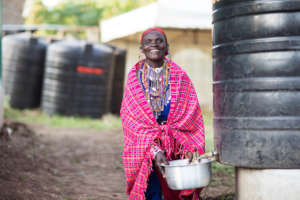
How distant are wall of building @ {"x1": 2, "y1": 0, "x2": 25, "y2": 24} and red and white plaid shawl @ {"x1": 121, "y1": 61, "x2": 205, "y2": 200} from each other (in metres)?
13.9

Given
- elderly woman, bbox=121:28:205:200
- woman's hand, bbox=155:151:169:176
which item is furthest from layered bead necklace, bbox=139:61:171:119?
woman's hand, bbox=155:151:169:176

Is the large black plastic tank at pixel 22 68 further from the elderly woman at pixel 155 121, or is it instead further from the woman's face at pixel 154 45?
the woman's face at pixel 154 45

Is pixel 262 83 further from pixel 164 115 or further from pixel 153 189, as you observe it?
pixel 153 189

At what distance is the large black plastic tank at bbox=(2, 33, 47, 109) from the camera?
1038 cm

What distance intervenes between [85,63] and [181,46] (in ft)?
8.36

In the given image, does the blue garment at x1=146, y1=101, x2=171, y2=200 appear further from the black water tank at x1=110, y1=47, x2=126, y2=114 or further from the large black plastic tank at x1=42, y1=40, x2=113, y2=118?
the black water tank at x1=110, y1=47, x2=126, y2=114

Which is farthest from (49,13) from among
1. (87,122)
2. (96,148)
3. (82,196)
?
(82,196)

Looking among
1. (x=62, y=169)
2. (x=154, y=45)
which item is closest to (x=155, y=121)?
(x=154, y=45)

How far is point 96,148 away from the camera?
20.8 feet

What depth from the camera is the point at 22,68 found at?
10.4m

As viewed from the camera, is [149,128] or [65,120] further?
[65,120]

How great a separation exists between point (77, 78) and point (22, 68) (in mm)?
1742

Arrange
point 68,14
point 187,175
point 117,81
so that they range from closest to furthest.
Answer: point 187,175 < point 117,81 < point 68,14

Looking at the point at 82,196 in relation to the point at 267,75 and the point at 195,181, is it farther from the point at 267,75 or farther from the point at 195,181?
the point at 267,75
